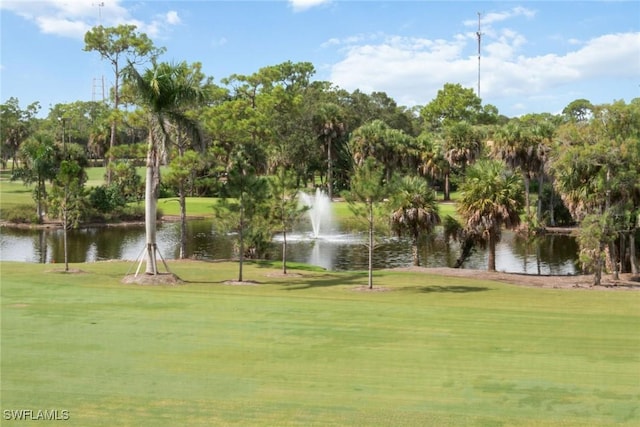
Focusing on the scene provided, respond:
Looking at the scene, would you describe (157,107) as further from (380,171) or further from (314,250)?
(314,250)

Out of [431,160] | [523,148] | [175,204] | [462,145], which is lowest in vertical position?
[175,204]

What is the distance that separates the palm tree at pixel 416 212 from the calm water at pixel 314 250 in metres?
4.27

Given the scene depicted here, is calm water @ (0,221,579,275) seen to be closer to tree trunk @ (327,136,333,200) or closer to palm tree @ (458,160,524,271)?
palm tree @ (458,160,524,271)

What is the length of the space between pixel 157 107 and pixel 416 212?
55.2 ft

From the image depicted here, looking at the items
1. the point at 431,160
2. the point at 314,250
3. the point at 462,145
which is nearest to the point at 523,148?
the point at 462,145

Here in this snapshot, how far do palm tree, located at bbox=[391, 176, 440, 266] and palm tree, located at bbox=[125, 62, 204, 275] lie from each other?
14.3 metres

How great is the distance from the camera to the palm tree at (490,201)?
3675 centimetres

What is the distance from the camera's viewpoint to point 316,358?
1511 centimetres

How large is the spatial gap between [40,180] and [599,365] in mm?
67821

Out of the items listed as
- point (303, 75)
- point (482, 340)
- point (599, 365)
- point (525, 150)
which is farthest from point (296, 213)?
point (303, 75)

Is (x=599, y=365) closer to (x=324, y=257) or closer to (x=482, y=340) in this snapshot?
(x=482, y=340)

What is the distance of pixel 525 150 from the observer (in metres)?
64.7

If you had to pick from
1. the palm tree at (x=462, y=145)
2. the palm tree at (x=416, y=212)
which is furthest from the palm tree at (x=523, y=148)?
the palm tree at (x=416, y=212)

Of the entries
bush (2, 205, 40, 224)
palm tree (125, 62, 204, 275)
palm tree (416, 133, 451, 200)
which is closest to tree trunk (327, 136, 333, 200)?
palm tree (416, 133, 451, 200)
